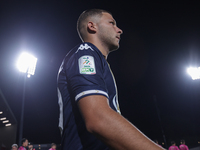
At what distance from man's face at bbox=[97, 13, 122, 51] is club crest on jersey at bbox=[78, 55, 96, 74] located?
1.99 feet

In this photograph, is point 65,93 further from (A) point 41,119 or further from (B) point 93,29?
(A) point 41,119

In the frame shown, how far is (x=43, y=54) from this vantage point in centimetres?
2003

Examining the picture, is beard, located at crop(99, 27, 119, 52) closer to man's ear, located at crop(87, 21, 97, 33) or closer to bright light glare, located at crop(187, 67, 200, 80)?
man's ear, located at crop(87, 21, 97, 33)

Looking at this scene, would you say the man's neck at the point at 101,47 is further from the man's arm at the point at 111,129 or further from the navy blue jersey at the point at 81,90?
the man's arm at the point at 111,129

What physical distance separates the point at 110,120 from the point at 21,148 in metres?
9.15

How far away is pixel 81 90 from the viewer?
98 cm

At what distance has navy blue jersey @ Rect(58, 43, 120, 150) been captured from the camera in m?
1.01

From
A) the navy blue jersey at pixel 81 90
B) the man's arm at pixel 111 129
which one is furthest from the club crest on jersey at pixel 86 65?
the man's arm at pixel 111 129

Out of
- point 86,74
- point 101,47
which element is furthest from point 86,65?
point 101,47

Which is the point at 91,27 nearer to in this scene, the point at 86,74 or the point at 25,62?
the point at 86,74

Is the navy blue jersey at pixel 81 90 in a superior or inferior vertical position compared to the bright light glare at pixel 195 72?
superior

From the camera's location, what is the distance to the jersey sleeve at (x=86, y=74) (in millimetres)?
979

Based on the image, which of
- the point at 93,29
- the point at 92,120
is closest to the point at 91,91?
the point at 92,120

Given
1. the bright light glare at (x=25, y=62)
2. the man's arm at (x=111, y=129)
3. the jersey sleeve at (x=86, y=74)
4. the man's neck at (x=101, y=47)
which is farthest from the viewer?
the bright light glare at (x=25, y=62)
